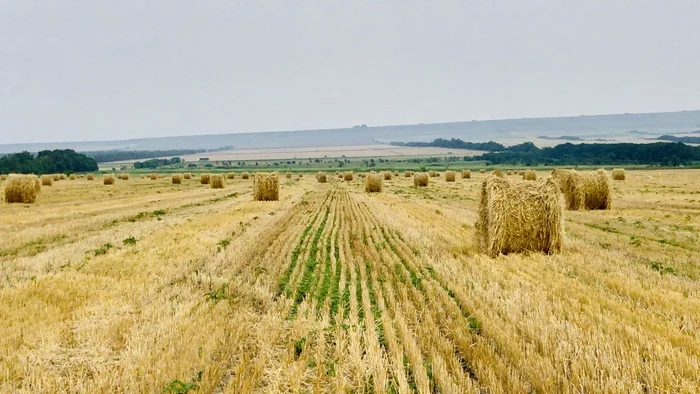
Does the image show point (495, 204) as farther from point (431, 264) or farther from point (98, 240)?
point (98, 240)

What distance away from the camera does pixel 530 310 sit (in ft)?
25.4

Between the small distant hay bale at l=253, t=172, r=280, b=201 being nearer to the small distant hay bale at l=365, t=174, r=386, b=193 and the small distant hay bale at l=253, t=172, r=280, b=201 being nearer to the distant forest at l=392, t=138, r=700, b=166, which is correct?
the small distant hay bale at l=365, t=174, r=386, b=193

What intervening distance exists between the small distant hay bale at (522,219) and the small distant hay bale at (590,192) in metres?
12.1

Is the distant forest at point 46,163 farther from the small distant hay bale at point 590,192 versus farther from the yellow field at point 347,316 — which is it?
the yellow field at point 347,316

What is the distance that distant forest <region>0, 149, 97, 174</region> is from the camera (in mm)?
99688

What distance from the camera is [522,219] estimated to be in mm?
12984

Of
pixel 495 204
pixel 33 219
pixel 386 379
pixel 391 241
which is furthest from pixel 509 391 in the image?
pixel 33 219

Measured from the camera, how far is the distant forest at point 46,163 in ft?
327

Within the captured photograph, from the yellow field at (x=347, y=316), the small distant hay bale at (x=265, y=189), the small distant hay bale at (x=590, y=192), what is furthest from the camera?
the small distant hay bale at (x=265, y=189)

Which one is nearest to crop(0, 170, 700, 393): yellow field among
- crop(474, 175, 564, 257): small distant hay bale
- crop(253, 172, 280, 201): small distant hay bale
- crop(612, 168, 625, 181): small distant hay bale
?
crop(474, 175, 564, 257): small distant hay bale

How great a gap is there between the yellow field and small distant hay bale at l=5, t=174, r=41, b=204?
18.0 meters

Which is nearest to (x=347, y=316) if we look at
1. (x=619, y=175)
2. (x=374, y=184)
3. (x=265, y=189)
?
(x=265, y=189)

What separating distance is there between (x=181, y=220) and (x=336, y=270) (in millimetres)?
12229

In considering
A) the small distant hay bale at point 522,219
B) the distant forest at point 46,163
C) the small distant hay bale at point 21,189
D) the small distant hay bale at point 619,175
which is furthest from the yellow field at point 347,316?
the distant forest at point 46,163
